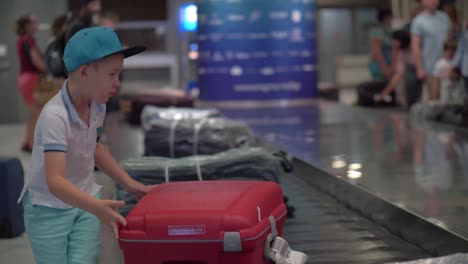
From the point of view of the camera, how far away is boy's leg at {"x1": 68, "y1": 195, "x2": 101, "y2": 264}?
10.2 ft

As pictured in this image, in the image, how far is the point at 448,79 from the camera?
39.2 feet

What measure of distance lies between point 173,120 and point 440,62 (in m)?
5.69

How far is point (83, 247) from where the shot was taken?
312 cm

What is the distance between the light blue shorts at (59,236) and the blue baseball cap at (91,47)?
529 mm

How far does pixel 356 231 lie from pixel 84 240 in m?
2.57

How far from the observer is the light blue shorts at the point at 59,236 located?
Result: 10.1ft

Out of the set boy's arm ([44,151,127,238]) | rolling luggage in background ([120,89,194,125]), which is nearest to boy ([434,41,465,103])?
rolling luggage in background ([120,89,194,125])

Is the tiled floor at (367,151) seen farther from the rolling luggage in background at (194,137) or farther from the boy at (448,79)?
the boy at (448,79)

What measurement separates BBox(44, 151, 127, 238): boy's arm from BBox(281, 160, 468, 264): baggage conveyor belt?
1.89m

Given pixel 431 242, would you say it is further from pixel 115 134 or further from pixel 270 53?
pixel 270 53

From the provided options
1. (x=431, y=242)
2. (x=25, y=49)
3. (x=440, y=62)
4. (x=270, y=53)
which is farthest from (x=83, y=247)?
(x=270, y=53)

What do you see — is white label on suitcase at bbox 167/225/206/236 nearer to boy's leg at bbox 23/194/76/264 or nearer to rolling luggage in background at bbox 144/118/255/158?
boy's leg at bbox 23/194/76/264

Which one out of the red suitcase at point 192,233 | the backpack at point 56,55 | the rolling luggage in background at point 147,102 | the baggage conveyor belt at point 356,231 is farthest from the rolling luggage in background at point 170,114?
the red suitcase at point 192,233

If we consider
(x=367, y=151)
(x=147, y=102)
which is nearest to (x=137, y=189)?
(x=367, y=151)
